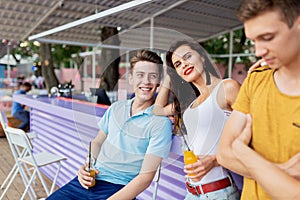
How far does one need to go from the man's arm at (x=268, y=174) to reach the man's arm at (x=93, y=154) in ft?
2.54

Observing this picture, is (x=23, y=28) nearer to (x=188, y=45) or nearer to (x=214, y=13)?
(x=214, y=13)

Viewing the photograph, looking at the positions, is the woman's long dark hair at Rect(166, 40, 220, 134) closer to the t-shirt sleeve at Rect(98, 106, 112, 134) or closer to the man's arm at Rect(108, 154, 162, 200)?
the man's arm at Rect(108, 154, 162, 200)

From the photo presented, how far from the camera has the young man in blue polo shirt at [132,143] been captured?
3.67 feet

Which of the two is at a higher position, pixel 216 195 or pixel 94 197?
pixel 216 195

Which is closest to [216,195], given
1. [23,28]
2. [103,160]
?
[103,160]

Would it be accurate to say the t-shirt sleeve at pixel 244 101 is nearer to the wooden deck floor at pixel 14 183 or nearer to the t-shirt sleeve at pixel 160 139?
the t-shirt sleeve at pixel 160 139

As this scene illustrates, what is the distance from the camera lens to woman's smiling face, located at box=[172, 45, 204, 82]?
3.12 feet

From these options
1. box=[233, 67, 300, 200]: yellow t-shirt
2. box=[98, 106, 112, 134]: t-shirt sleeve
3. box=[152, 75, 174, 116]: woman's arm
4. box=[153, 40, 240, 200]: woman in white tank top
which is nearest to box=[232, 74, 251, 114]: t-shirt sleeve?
box=[233, 67, 300, 200]: yellow t-shirt

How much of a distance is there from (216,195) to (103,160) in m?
0.64

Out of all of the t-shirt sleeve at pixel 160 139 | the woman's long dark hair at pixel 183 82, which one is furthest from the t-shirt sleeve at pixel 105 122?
the woman's long dark hair at pixel 183 82

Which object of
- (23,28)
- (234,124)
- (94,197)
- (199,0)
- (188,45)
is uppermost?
(199,0)

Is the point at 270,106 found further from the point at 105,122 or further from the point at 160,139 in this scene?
the point at 105,122

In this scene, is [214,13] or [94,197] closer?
[94,197]

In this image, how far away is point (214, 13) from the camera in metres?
7.62
